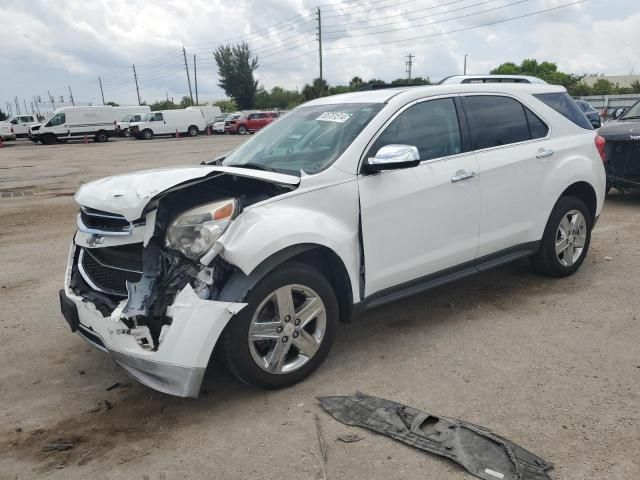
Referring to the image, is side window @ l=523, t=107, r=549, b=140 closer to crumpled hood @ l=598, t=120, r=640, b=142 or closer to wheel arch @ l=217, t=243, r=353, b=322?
wheel arch @ l=217, t=243, r=353, b=322

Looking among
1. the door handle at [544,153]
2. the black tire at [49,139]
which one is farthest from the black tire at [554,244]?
the black tire at [49,139]

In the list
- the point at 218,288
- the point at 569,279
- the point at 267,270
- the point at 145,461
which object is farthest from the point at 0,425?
the point at 569,279

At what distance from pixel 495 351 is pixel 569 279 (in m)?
1.87

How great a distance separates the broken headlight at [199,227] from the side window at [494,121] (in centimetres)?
214

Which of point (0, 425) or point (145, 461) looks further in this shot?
point (0, 425)

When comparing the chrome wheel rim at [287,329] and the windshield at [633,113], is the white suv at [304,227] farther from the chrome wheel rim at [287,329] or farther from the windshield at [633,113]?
the windshield at [633,113]

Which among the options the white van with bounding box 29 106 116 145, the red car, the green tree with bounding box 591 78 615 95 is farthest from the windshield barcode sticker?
the green tree with bounding box 591 78 615 95

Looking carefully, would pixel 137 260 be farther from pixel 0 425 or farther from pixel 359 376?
pixel 359 376

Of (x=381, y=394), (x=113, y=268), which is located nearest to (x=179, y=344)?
(x=113, y=268)

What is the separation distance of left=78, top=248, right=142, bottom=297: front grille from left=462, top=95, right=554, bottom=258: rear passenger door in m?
2.55

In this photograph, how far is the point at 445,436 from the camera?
2822 millimetres

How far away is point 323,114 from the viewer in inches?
165

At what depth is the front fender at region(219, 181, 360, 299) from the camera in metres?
3.01

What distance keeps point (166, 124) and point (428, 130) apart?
38.8 meters
